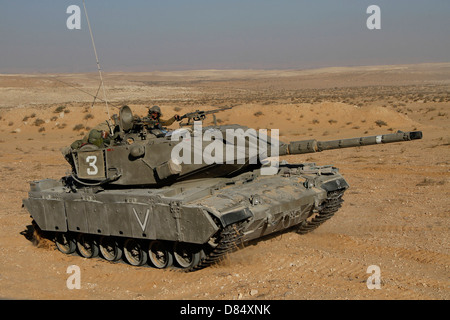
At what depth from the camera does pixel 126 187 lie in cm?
1158

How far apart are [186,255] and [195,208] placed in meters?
1.41

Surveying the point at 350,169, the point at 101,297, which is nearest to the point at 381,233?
the point at 101,297

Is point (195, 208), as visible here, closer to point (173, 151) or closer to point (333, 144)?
point (173, 151)

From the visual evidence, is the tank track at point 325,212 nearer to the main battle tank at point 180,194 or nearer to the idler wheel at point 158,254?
the main battle tank at point 180,194

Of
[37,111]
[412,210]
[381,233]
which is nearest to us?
[381,233]

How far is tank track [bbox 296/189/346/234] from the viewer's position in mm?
11891

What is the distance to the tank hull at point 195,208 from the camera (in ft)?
31.6

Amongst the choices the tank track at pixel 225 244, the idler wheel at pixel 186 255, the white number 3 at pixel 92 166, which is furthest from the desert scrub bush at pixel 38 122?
the tank track at pixel 225 244

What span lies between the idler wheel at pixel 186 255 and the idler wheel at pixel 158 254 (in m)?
0.19

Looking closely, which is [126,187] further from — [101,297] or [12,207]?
[12,207]

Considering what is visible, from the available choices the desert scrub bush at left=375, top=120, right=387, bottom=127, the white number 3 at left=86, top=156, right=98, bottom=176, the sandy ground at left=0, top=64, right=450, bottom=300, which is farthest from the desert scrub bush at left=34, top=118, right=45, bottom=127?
the white number 3 at left=86, top=156, right=98, bottom=176

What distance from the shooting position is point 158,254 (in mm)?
10969

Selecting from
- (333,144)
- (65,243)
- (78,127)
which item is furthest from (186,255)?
(78,127)
